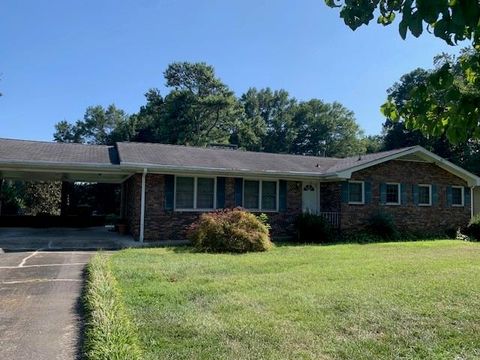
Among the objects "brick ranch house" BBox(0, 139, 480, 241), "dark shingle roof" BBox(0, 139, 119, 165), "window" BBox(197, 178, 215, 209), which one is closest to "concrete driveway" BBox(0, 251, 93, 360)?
"dark shingle roof" BBox(0, 139, 119, 165)

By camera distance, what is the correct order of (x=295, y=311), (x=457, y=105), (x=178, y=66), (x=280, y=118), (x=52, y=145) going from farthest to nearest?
1. (x=280, y=118)
2. (x=178, y=66)
3. (x=52, y=145)
4. (x=295, y=311)
5. (x=457, y=105)

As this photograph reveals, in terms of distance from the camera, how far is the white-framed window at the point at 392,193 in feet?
58.8

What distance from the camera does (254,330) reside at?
4.92 m

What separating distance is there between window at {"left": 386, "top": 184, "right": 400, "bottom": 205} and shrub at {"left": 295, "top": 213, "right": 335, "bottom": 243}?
3623mm

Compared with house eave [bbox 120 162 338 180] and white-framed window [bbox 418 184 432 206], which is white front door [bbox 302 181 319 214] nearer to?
house eave [bbox 120 162 338 180]

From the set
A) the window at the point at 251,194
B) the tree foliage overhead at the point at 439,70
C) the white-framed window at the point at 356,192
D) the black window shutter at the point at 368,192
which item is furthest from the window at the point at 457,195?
the tree foliage overhead at the point at 439,70

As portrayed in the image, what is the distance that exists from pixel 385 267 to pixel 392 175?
9389mm

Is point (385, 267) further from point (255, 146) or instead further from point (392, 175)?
point (255, 146)

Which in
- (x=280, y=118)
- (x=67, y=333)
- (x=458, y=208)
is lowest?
(x=67, y=333)

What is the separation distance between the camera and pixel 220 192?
15.8 metres

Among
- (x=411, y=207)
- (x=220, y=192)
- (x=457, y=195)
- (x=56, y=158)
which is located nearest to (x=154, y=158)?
(x=220, y=192)

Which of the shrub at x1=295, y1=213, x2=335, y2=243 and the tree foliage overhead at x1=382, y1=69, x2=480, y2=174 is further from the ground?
the tree foliage overhead at x1=382, y1=69, x2=480, y2=174

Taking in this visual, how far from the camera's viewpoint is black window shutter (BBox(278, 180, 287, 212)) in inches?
656

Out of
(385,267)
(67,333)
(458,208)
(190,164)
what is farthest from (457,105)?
(458,208)
